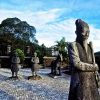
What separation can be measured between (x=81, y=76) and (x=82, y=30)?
2.70 feet

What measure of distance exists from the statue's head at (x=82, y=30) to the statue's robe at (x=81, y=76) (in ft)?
0.59

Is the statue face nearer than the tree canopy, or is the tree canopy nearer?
the statue face

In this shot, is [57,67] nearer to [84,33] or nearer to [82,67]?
[84,33]

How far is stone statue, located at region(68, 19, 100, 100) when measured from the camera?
6.02 meters

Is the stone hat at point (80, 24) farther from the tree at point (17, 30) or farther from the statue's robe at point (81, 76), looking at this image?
the tree at point (17, 30)

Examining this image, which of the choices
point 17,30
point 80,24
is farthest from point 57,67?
point 17,30

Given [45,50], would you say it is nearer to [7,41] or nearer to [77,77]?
[7,41]

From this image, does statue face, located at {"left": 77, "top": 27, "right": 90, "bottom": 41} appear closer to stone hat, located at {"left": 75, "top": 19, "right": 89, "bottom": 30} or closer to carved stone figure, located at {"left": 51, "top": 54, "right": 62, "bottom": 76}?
stone hat, located at {"left": 75, "top": 19, "right": 89, "bottom": 30}

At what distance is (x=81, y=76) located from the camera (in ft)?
19.8

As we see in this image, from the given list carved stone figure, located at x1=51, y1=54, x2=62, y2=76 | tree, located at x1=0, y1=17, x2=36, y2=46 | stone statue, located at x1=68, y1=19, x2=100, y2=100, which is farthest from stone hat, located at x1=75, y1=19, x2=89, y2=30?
tree, located at x1=0, y1=17, x2=36, y2=46

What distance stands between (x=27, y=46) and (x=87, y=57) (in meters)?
36.2

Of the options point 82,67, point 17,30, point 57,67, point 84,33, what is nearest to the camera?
point 82,67

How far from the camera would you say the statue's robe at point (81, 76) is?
6.01 metres

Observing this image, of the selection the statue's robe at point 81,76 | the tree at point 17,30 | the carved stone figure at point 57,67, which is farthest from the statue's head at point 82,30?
the tree at point 17,30
